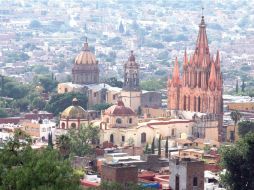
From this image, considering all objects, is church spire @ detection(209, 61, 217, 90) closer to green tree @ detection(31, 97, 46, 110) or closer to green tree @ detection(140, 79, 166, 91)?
green tree @ detection(31, 97, 46, 110)

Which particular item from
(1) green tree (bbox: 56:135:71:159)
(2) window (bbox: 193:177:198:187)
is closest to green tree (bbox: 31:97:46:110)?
(1) green tree (bbox: 56:135:71:159)

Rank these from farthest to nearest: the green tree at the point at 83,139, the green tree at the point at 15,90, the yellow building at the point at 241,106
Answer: the green tree at the point at 15,90 < the yellow building at the point at 241,106 < the green tree at the point at 83,139

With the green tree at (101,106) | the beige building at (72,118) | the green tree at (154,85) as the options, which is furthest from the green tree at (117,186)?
the green tree at (154,85)

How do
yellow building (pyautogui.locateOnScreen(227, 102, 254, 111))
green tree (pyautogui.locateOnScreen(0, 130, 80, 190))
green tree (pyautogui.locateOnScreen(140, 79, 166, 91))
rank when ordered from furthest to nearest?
green tree (pyautogui.locateOnScreen(140, 79, 166, 91)), yellow building (pyautogui.locateOnScreen(227, 102, 254, 111)), green tree (pyautogui.locateOnScreen(0, 130, 80, 190))

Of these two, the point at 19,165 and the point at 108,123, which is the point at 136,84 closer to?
the point at 108,123

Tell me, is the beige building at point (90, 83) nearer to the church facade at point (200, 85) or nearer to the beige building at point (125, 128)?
the church facade at point (200, 85)

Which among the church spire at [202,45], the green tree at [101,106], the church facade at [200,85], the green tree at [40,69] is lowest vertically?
the green tree at [40,69]

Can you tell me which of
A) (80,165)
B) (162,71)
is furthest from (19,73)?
(80,165)

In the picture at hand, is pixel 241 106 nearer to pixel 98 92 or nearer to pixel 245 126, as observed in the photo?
pixel 98 92
